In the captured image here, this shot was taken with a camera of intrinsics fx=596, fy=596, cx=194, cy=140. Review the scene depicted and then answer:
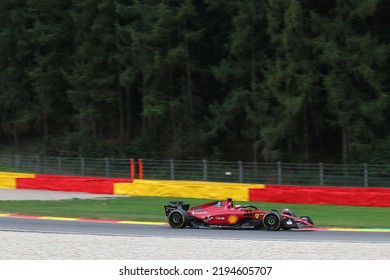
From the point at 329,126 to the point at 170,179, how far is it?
8616 mm

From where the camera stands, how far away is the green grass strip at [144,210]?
17070 millimetres

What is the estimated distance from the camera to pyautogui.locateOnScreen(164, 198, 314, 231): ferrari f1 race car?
14266mm

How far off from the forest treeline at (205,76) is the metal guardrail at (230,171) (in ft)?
9.19

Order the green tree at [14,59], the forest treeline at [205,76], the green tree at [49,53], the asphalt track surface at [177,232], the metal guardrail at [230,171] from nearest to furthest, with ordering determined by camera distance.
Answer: the asphalt track surface at [177,232] → the metal guardrail at [230,171] → the forest treeline at [205,76] → the green tree at [49,53] → the green tree at [14,59]

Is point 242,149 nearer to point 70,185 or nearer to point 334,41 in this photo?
point 334,41

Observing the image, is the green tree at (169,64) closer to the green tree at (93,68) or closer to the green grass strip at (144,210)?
the green tree at (93,68)

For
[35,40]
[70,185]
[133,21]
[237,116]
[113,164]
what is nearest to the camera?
[70,185]

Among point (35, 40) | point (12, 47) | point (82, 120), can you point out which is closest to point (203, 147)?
point (82, 120)

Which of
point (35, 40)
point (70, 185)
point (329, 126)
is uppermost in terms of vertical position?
point (35, 40)

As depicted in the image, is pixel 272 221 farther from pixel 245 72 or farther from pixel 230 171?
pixel 245 72

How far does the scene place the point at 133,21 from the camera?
35.8 m

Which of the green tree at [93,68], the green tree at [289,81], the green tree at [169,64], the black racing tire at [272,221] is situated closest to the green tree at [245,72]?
the green tree at [289,81]

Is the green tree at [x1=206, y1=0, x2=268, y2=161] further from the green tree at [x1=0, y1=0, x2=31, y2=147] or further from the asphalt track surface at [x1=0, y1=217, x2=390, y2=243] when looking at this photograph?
the green tree at [x1=0, y1=0, x2=31, y2=147]

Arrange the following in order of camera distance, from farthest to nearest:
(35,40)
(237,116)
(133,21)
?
(35,40) < (133,21) < (237,116)
